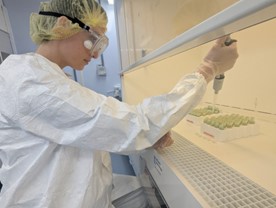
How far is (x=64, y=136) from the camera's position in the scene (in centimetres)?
53

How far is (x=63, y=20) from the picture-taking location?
721mm

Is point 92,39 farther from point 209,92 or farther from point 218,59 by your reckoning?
point 209,92

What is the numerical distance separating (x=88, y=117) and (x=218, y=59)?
0.43 metres

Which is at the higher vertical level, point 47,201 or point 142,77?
point 142,77

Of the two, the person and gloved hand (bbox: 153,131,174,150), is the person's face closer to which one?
the person

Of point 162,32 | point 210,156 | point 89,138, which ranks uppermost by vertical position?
point 162,32

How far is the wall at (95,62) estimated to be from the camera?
2016 millimetres

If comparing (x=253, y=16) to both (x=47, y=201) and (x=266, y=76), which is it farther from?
(x=266, y=76)

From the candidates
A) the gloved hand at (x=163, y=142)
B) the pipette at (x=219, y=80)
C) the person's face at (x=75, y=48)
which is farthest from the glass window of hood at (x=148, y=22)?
the gloved hand at (x=163, y=142)

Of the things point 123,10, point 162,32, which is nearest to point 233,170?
point 162,32

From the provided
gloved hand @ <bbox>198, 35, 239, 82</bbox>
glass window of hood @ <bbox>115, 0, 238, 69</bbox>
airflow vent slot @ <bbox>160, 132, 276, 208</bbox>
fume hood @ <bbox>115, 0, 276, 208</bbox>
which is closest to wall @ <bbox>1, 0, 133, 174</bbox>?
glass window of hood @ <bbox>115, 0, 238, 69</bbox>

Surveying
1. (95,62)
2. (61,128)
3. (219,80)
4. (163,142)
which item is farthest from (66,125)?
(95,62)

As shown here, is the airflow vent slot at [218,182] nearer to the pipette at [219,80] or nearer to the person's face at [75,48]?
the pipette at [219,80]

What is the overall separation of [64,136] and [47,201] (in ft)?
0.69
